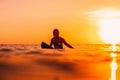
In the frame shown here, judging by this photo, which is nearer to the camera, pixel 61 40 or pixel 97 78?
pixel 97 78

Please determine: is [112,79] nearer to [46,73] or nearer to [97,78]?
[97,78]

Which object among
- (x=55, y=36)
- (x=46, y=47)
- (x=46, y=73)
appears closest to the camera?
(x=46, y=73)

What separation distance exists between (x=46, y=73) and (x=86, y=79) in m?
0.94

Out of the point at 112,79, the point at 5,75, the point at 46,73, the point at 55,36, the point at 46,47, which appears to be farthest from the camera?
the point at 55,36

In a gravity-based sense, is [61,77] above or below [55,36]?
below

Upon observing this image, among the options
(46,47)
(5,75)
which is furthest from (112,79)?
(46,47)

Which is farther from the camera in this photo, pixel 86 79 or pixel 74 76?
pixel 74 76

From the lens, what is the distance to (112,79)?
15.9 feet

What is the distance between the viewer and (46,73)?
5.60 m

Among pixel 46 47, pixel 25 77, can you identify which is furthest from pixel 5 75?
pixel 46 47

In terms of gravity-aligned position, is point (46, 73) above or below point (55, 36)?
below

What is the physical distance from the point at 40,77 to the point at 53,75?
34 cm

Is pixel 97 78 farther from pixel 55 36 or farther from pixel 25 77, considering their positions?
pixel 55 36

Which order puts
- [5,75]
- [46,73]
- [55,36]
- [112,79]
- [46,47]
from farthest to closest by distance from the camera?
[55,36], [46,47], [46,73], [5,75], [112,79]
